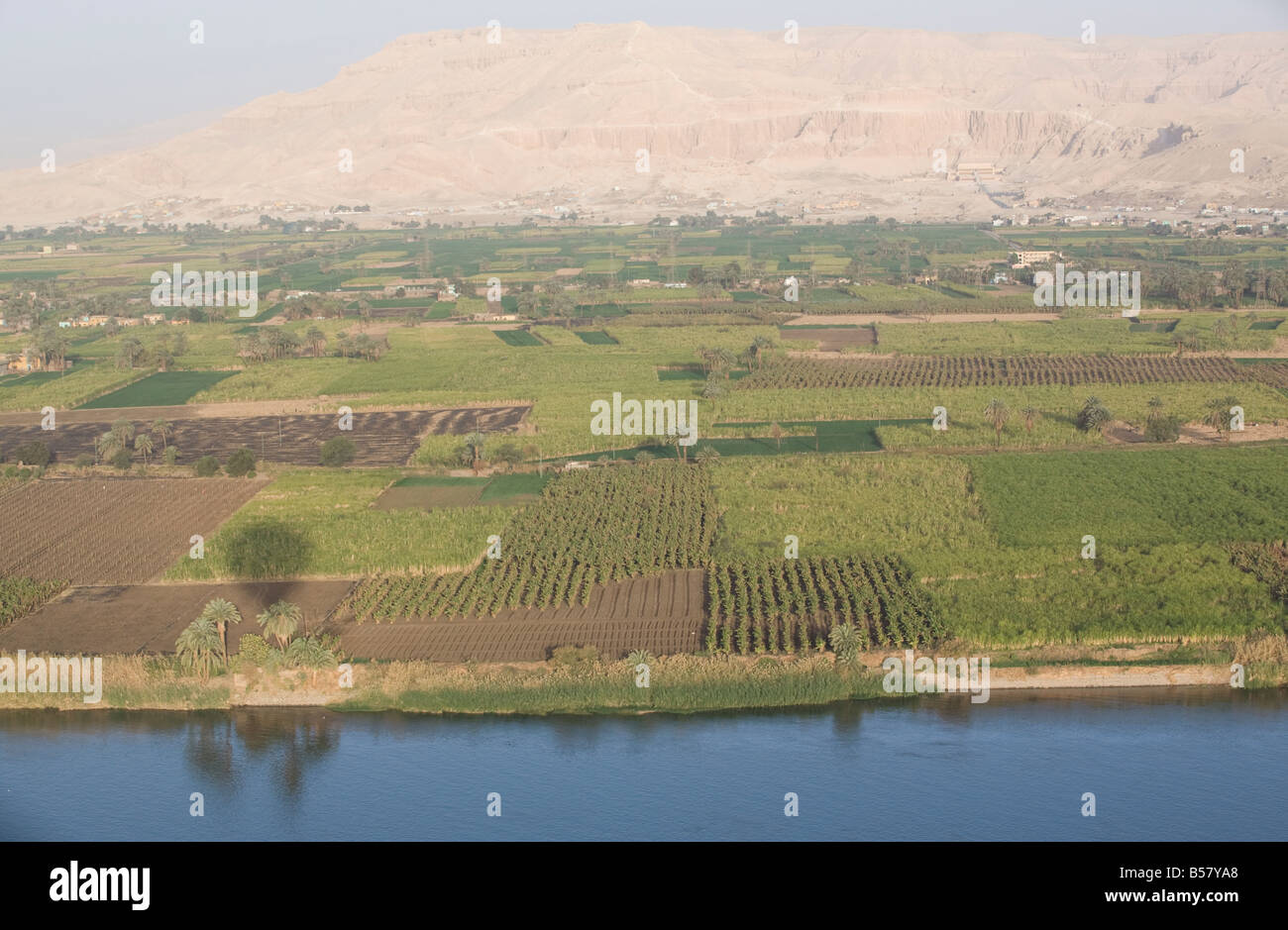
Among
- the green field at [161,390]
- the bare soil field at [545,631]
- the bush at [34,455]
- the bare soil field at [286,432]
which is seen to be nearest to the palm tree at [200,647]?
the bare soil field at [545,631]

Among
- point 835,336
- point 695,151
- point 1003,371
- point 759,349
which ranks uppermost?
point 695,151

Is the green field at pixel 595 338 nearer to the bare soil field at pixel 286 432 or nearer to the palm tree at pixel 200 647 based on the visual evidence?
the bare soil field at pixel 286 432

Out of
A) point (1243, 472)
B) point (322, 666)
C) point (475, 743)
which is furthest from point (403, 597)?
point (1243, 472)

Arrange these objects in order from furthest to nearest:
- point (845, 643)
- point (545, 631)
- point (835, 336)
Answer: point (835, 336)
point (545, 631)
point (845, 643)

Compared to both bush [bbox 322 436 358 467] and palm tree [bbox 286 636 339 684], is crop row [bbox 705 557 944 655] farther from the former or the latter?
bush [bbox 322 436 358 467]

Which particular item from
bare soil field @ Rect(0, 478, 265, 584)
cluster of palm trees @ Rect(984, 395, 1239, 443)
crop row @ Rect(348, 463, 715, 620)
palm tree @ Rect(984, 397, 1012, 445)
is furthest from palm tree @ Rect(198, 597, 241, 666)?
palm tree @ Rect(984, 397, 1012, 445)

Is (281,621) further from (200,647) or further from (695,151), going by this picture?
(695,151)

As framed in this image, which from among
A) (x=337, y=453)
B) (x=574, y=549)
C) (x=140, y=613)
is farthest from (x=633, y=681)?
(x=337, y=453)
